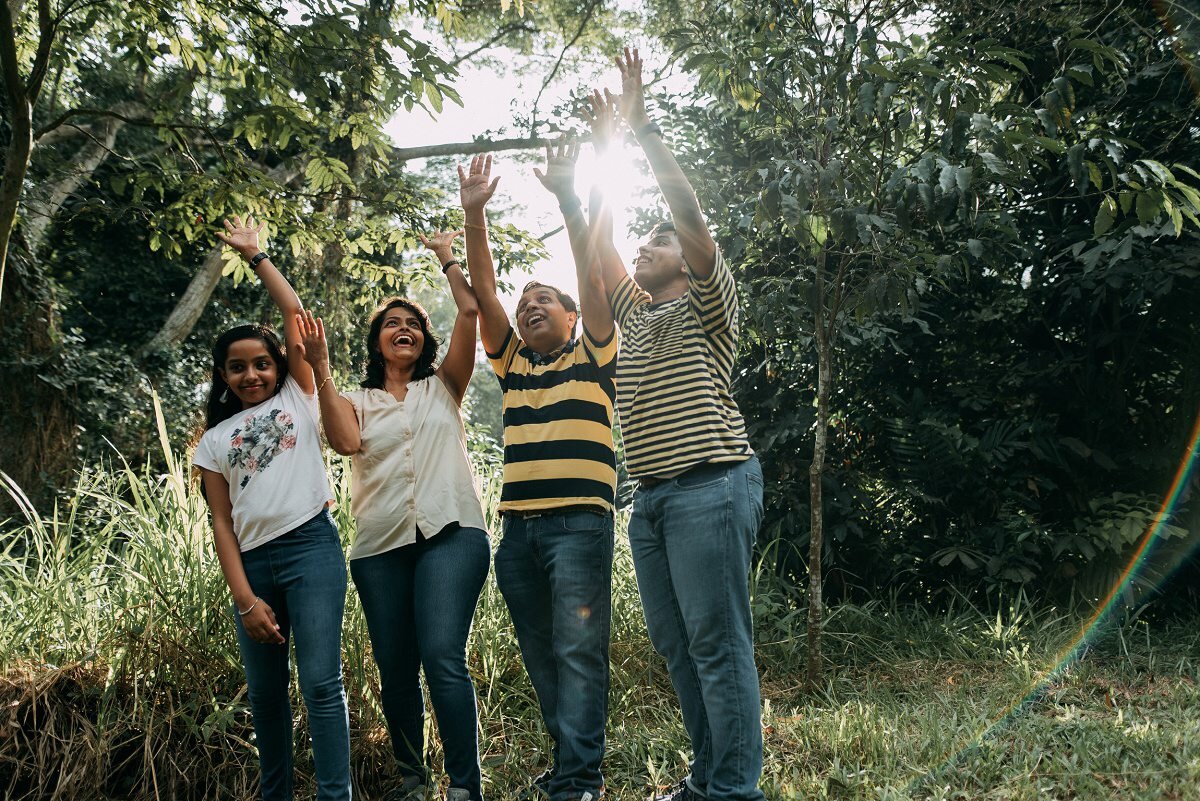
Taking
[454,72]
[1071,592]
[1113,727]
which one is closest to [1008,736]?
[1113,727]

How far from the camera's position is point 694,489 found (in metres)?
2.14

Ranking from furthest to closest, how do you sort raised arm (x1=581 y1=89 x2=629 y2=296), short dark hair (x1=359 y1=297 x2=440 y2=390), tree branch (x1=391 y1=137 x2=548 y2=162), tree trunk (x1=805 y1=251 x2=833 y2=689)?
tree branch (x1=391 y1=137 x2=548 y2=162)
tree trunk (x1=805 y1=251 x2=833 y2=689)
short dark hair (x1=359 y1=297 x2=440 y2=390)
raised arm (x1=581 y1=89 x2=629 y2=296)

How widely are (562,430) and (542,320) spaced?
0.35m

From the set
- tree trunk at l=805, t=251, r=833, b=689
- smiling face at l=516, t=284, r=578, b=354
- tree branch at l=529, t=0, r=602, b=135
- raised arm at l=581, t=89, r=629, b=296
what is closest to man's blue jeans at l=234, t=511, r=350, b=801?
smiling face at l=516, t=284, r=578, b=354

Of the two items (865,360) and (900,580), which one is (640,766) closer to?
(900,580)

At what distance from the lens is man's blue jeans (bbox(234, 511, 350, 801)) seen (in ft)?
7.22

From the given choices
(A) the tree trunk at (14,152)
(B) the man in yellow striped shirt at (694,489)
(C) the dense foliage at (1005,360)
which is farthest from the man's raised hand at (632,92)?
(A) the tree trunk at (14,152)

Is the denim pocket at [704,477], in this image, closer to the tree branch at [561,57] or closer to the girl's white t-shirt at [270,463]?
the girl's white t-shirt at [270,463]

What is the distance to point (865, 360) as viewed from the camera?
515cm

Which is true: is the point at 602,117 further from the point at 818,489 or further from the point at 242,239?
the point at 818,489

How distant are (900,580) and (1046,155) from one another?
258 centimetres

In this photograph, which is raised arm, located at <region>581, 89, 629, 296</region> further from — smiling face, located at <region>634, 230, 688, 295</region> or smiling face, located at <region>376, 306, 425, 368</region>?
smiling face, located at <region>376, 306, 425, 368</region>

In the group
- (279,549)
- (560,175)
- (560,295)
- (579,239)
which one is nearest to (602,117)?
(560,175)

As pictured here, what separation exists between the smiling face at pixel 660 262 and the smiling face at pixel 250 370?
1131 mm
